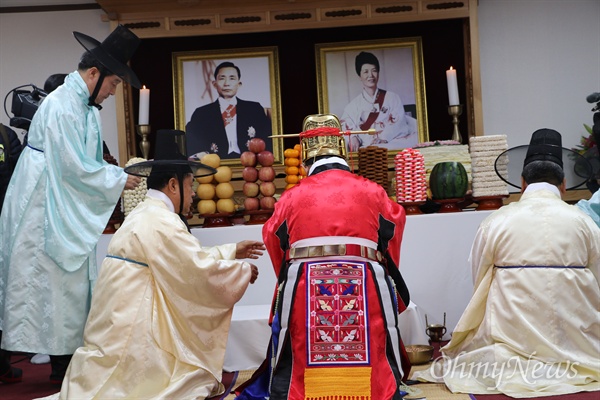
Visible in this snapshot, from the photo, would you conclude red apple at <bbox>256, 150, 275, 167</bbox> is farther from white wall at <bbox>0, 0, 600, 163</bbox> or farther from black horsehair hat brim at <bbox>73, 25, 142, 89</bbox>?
white wall at <bbox>0, 0, 600, 163</bbox>

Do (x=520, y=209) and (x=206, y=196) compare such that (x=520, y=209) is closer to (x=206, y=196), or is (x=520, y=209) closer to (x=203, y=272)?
(x=203, y=272)

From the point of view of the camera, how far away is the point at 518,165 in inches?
214

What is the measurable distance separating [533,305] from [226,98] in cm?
397

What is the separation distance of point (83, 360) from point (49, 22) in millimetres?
4467

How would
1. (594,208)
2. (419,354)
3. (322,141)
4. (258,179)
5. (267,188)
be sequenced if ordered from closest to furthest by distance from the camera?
(322,141), (419,354), (594,208), (267,188), (258,179)

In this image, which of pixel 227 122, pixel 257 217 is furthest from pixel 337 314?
pixel 227 122

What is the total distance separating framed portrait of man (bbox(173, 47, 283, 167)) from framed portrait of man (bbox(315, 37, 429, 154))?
1.62 ft

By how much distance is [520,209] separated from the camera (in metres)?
4.74

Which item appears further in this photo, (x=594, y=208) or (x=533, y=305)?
(x=594, y=208)

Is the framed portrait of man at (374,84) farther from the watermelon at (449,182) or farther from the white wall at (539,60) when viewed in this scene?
the watermelon at (449,182)

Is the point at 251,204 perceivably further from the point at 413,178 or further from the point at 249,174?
the point at 413,178

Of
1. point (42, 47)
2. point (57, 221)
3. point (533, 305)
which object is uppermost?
point (42, 47)

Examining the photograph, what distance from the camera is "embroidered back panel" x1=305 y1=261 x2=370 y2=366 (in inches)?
154

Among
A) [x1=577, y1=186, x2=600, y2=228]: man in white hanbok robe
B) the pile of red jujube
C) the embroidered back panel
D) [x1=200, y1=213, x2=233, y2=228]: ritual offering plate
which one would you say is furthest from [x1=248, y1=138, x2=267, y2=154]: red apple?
[x1=577, y1=186, x2=600, y2=228]: man in white hanbok robe
